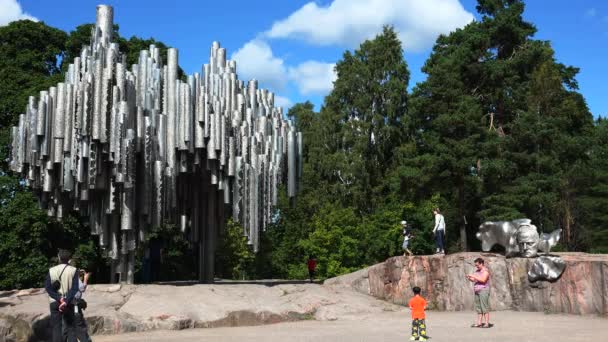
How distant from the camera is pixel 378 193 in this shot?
4441cm

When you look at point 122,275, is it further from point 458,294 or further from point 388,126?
point 388,126

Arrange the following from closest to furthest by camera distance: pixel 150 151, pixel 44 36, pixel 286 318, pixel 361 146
→ pixel 286 318
pixel 150 151
pixel 44 36
pixel 361 146

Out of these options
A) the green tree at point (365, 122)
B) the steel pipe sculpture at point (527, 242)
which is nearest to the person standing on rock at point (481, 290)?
the steel pipe sculpture at point (527, 242)

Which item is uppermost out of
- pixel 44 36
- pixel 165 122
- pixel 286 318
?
pixel 44 36

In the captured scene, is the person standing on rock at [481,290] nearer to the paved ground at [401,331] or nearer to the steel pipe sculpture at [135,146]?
the paved ground at [401,331]

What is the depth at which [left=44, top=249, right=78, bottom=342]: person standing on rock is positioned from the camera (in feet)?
32.5

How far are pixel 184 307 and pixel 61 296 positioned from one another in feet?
19.4

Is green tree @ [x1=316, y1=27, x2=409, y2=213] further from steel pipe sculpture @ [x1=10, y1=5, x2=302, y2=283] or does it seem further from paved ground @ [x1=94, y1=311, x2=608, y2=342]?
paved ground @ [x1=94, y1=311, x2=608, y2=342]

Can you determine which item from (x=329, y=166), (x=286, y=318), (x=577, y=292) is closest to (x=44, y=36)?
(x=329, y=166)

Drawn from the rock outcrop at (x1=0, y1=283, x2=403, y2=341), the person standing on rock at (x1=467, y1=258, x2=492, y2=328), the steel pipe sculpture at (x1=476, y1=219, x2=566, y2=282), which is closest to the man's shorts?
the person standing on rock at (x1=467, y1=258, x2=492, y2=328)

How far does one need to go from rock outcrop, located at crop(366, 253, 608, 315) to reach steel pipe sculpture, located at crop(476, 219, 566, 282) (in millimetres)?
222

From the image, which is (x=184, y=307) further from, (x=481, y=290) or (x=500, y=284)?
(x=500, y=284)

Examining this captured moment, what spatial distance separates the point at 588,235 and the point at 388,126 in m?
14.7

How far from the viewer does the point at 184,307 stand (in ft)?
51.2
